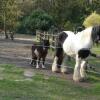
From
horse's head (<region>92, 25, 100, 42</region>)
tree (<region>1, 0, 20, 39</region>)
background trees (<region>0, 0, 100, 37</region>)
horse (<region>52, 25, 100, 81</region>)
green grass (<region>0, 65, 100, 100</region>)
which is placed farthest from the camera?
background trees (<region>0, 0, 100, 37</region>)

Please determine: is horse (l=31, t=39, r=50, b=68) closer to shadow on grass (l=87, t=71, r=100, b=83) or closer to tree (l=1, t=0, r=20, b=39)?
shadow on grass (l=87, t=71, r=100, b=83)

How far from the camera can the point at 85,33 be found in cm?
1312

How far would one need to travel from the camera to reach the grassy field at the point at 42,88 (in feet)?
33.3

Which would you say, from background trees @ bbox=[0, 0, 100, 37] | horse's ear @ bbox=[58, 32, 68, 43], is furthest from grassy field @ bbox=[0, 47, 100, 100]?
background trees @ bbox=[0, 0, 100, 37]

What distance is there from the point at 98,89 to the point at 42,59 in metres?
5.09

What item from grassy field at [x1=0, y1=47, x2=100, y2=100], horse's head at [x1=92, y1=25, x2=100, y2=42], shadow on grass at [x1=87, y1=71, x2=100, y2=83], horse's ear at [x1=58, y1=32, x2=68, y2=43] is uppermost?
horse's head at [x1=92, y1=25, x2=100, y2=42]

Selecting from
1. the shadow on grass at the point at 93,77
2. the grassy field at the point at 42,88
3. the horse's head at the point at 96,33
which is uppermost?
the horse's head at the point at 96,33

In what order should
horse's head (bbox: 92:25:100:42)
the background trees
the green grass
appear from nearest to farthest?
the green grass
horse's head (bbox: 92:25:100:42)
the background trees

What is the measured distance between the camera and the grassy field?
10156mm

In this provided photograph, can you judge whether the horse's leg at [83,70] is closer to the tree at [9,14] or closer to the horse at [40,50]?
the horse at [40,50]

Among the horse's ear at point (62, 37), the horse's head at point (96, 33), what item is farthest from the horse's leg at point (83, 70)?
the horse's ear at point (62, 37)

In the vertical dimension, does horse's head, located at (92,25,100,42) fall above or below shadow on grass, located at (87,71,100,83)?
above

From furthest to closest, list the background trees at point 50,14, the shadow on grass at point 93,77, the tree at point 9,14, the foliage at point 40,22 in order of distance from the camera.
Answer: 1. the foliage at point 40,22
2. the background trees at point 50,14
3. the tree at point 9,14
4. the shadow on grass at point 93,77

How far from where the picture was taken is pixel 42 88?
37.5 ft
